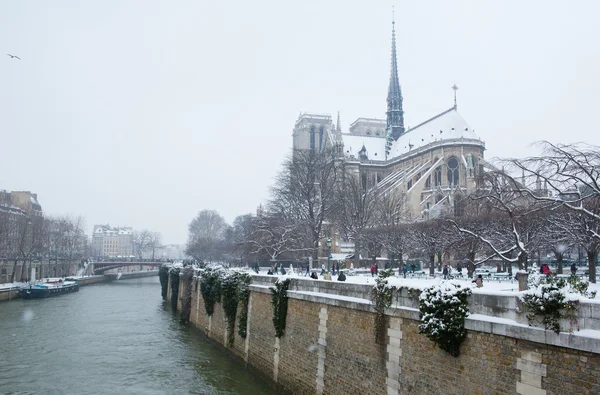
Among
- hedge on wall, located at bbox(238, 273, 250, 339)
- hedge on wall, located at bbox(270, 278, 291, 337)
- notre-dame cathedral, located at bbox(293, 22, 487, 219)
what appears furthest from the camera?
notre-dame cathedral, located at bbox(293, 22, 487, 219)

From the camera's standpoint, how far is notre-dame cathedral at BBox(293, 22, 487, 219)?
61.2 meters

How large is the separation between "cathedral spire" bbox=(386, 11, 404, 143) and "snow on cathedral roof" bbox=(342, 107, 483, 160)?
2.40 metres

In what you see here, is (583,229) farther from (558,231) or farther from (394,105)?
(394,105)

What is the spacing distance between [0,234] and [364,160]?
162 ft

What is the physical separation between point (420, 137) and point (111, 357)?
59826 mm

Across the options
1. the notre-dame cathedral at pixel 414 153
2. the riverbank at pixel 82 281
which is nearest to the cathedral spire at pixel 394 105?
the notre-dame cathedral at pixel 414 153

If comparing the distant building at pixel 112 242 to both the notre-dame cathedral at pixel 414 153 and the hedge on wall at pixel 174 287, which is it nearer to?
the notre-dame cathedral at pixel 414 153

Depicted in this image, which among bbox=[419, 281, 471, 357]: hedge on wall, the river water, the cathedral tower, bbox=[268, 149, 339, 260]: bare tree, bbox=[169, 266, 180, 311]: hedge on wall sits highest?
the cathedral tower

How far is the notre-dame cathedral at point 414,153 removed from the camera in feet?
201

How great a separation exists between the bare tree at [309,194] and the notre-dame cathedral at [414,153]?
47.0ft

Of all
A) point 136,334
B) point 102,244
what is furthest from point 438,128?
point 102,244

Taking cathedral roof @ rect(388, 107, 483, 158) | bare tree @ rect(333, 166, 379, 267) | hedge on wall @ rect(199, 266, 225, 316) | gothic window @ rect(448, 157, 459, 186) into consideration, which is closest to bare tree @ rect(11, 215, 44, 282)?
bare tree @ rect(333, 166, 379, 267)

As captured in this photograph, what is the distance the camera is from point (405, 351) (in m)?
11.2

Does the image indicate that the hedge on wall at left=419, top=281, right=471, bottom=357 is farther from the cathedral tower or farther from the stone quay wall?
the cathedral tower
